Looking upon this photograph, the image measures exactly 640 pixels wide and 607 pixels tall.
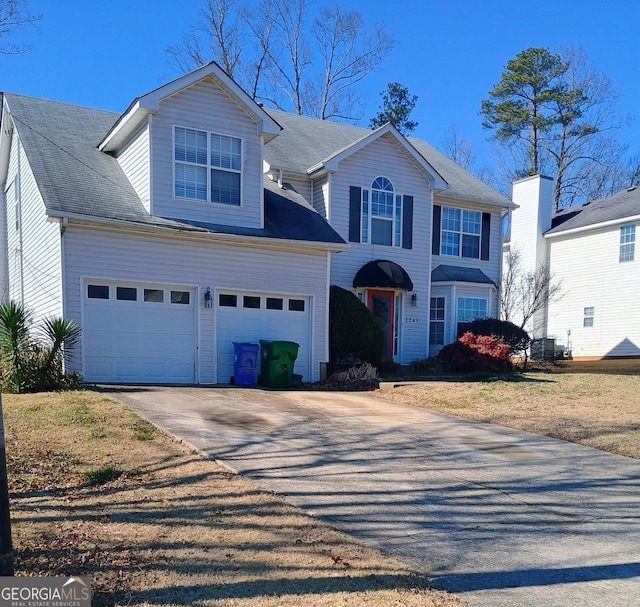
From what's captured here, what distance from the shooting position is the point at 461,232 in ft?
66.3

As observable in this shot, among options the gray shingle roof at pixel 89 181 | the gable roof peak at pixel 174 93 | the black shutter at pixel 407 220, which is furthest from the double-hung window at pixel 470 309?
the gable roof peak at pixel 174 93

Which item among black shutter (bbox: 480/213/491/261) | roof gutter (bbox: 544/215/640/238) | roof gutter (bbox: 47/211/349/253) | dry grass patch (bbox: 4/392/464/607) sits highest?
roof gutter (bbox: 544/215/640/238)

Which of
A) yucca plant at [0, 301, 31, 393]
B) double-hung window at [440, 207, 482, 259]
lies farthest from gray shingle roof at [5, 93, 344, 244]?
double-hung window at [440, 207, 482, 259]

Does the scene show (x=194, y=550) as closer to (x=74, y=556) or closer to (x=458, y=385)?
(x=74, y=556)

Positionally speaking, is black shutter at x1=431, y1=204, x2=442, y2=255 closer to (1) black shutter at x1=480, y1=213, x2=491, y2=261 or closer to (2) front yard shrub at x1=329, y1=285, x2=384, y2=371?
(1) black shutter at x1=480, y1=213, x2=491, y2=261

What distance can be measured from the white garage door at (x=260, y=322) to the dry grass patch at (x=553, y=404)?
2.60 m

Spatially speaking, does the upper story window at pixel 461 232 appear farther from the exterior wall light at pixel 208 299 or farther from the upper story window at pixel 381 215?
the exterior wall light at pixel 208 299

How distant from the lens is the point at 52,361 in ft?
35.7

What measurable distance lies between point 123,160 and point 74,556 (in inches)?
485

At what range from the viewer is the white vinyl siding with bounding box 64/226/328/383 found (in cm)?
1186

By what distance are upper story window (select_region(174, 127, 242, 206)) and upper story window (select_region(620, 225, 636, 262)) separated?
16.3m

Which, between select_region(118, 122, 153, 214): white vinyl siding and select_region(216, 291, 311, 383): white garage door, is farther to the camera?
select_region(216, 291, 311, 383): white garage door

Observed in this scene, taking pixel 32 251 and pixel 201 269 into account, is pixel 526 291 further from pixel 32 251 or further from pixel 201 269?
pixel 32 251

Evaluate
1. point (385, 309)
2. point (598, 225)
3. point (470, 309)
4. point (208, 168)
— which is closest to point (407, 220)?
point (385, 309)
